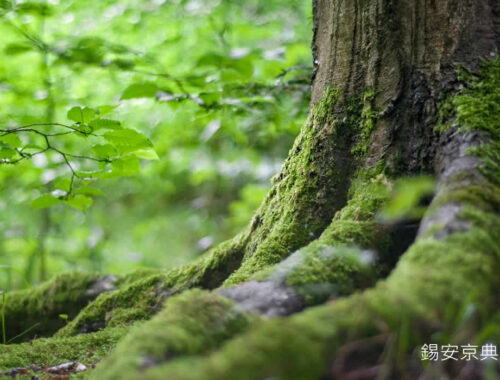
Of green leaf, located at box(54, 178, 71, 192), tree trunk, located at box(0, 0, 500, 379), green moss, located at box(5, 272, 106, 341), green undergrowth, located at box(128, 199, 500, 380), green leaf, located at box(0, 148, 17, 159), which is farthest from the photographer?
green moss, located at box(5, 272, 106, 341)

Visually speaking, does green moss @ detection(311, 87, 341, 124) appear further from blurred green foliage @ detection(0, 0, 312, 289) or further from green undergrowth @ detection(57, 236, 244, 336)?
green undergrowth @ detection(57, 236, 244, 336)

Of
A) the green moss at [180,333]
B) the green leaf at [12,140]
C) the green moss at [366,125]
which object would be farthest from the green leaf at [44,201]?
the green moss at [366,125]

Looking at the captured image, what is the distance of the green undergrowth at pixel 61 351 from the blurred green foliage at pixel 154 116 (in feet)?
2.83

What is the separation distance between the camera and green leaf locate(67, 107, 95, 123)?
187cm

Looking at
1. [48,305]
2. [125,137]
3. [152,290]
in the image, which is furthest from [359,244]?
[48,305]

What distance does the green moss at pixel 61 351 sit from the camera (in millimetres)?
1927

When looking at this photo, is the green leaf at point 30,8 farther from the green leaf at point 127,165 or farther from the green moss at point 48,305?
the green moss at point 48,305

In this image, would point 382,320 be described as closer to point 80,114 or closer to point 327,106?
point 327,106

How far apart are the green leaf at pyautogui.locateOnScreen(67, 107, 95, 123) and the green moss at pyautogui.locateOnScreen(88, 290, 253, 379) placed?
1.13 metres

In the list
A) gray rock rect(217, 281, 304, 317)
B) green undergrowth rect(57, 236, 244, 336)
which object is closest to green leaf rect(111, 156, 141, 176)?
green undergrowth rect(57, 236, 244, 336)

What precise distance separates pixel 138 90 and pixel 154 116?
13.5 ft

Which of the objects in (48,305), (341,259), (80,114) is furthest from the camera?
(48,305)

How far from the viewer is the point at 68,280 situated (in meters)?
3.32

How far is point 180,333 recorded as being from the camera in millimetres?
1115
